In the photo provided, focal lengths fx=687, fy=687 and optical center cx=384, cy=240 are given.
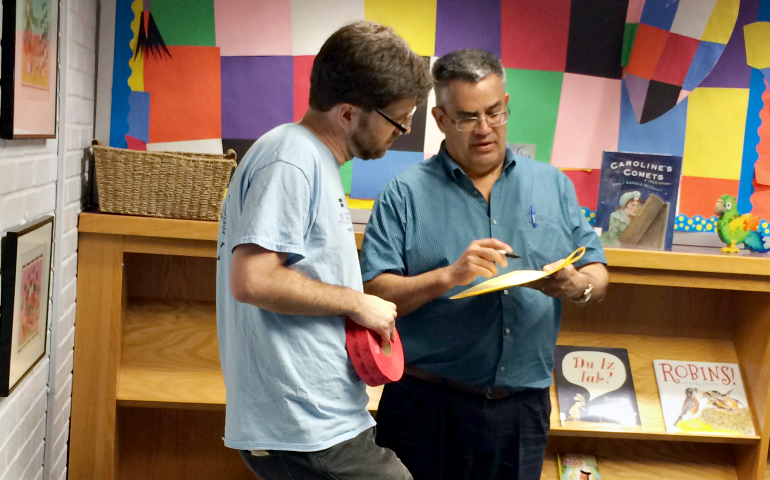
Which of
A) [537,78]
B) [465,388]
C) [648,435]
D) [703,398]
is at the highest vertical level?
[537,78]

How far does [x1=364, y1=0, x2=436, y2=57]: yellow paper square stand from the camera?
2693 millimetres

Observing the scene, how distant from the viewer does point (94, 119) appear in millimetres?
2580

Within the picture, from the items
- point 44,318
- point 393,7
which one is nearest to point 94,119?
point 44,318

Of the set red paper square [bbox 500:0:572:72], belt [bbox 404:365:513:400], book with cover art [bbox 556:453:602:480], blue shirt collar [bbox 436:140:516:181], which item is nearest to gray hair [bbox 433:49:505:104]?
blue shirt collar [bbox 436:140:516:181]

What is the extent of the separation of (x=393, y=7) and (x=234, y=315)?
5.84 feet

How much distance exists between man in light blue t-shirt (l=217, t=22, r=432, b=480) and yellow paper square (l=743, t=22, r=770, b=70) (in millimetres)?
2059

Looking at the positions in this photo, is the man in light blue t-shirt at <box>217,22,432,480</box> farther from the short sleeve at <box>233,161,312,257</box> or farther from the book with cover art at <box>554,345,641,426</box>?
the book with cover art at <box>554,345,641,426</box>

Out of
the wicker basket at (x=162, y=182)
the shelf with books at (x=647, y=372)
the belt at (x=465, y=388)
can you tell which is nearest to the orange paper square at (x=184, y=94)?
the wicker basket at (x=162, y=182)

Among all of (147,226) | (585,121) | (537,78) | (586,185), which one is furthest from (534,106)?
(147,226)

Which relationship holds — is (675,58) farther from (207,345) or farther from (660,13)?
(207,345)

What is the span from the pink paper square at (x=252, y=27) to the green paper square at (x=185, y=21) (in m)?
0.03

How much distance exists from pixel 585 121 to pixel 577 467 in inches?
54.9

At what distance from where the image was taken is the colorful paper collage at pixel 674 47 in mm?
2756

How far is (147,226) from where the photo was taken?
2.33m
